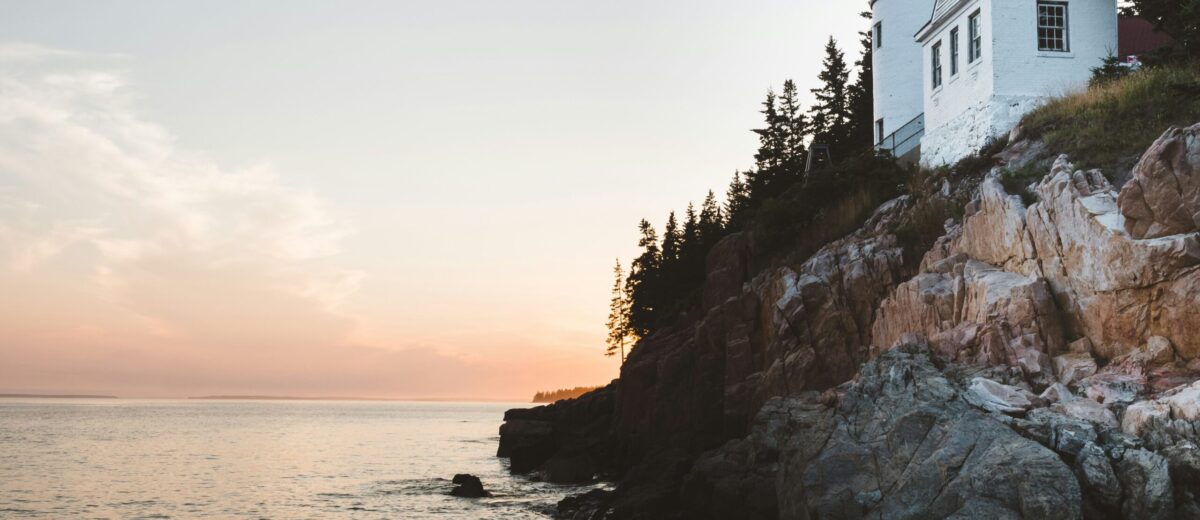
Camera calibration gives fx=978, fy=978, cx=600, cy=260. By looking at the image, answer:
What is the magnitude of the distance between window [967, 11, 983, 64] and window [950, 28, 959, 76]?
100 cm

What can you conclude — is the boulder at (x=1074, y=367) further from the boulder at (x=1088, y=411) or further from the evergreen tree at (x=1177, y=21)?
the evergreen tree at (x=1177, y=21)

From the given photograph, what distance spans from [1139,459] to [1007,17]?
1973 cm

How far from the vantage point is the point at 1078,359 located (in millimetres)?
20000

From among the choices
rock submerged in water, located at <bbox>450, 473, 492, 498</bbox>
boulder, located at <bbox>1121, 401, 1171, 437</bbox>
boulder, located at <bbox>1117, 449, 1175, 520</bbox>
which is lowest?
rock submerged in water, located at <bbox>450, 473, 492, 498</bbox>

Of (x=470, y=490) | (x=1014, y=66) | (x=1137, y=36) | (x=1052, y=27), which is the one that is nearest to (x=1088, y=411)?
(x=1014, y=66)

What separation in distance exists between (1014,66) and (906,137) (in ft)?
32.3

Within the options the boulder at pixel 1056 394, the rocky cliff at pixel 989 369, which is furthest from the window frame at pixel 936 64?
the boulder at pixel 1056 394

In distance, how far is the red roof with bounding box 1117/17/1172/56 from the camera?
40.5 metres

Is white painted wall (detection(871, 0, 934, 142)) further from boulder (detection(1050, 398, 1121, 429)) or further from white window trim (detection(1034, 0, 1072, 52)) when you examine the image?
boulder (detection(1050, 398, 1121, 429))

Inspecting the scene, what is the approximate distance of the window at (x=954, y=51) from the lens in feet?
113

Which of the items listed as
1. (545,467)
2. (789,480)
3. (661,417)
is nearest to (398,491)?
(545,467)

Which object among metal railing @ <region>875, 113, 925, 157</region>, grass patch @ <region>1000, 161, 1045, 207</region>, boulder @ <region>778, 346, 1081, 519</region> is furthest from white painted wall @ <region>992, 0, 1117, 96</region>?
boulder @ <region>778, 346, 1081, 519</region>

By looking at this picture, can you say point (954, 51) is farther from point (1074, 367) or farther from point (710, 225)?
point (710, 225)

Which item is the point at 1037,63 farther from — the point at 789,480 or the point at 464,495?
the point at 464,495
